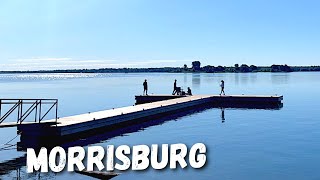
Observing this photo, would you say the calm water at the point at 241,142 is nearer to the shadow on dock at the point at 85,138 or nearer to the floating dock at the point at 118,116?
the shadow on dock at the point at 85,138

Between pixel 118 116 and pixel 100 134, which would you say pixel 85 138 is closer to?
pixel 100 134

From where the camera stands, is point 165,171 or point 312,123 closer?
point 165,171

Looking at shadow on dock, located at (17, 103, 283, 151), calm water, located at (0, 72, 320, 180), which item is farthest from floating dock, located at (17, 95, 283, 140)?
calm water, located at (0, 72, 320, 180)

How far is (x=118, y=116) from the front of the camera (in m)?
25.3

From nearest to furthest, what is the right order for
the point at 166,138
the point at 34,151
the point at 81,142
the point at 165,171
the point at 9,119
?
the point at 165,171 < the point at 34,151 < the point at 81,142 < the point at 166,138 < the point at 9,119

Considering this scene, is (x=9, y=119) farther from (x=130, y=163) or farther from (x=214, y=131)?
(x=130, y=163)

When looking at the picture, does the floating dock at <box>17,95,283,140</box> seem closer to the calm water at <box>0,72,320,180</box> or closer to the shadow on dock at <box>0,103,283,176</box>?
the shadow on dock at <box>0,103,283,176</box>

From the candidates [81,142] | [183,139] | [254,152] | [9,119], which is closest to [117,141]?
[81,142]

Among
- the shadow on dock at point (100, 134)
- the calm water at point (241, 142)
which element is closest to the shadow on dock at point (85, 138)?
the shadow on dock at point (100, 134)

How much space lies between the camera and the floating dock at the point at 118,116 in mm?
19266

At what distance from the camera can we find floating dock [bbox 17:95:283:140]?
1927cm

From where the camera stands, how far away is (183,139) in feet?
72.3

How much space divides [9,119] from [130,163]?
18.7 meters

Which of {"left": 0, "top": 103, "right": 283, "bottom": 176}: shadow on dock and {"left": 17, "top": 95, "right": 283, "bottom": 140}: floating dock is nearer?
{"left": 0, "top": 103, "right": 283, "bottom": 176}: shadow on dock
